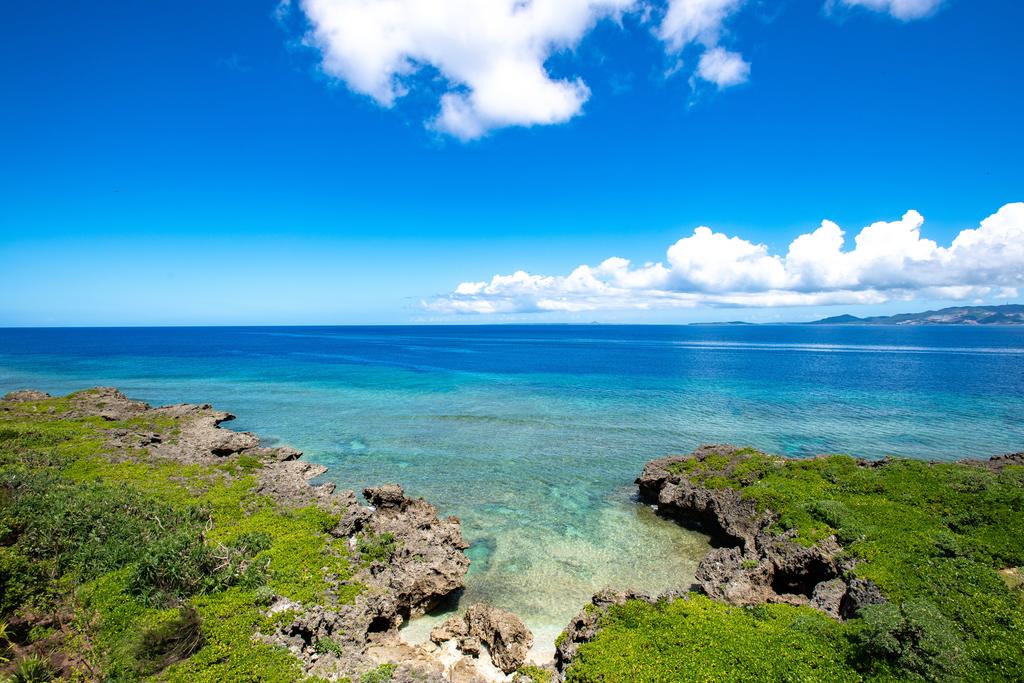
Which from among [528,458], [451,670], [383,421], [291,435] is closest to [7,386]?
[291,435]

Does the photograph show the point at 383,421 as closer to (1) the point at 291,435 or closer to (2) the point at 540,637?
(1) the point at 291,435

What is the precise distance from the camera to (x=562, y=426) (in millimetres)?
58250

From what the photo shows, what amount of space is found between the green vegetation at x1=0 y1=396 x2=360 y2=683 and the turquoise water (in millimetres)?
10574

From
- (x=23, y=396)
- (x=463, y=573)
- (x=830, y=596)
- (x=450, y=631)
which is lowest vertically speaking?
(x=450, y=631)

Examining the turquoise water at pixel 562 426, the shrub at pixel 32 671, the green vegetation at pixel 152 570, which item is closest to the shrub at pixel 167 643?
the green vegetation at pixel 152 570

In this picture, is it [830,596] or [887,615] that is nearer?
[887,615]

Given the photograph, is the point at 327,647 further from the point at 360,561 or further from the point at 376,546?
the point at 376,546

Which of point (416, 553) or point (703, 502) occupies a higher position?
point (416, 553)

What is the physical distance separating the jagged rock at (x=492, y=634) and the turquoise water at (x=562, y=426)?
87.4 inches

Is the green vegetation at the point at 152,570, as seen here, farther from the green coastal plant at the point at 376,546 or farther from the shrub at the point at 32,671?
the green coastal plant at the point at 376,546

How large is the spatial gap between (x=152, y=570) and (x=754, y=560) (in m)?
29.1

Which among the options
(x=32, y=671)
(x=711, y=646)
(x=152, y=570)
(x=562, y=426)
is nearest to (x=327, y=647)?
(x=152, y=570)

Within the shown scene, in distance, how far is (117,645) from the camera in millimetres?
16375

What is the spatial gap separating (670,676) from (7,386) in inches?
4838
